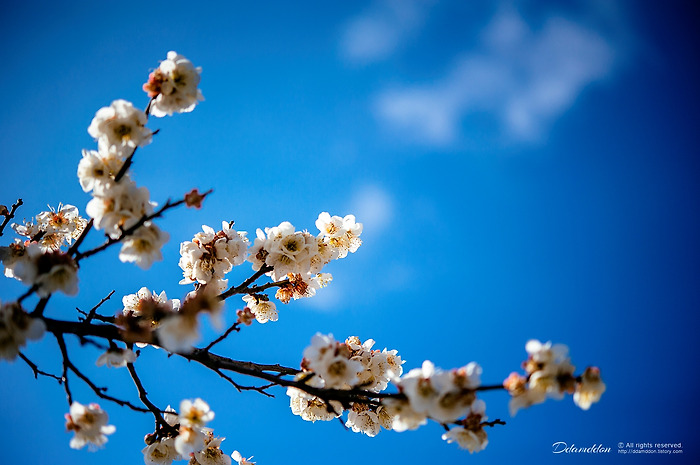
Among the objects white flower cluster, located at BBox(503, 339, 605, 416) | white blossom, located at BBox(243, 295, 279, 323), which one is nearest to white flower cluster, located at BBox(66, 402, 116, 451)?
white blossom, located at BBox(243, 295, 279, 323)

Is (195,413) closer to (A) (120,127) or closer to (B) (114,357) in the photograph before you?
(B) (114,357)

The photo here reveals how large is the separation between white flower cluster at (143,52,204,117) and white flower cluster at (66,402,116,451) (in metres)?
1.47

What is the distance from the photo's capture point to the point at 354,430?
278cm

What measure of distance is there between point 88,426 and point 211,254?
1.16 metres

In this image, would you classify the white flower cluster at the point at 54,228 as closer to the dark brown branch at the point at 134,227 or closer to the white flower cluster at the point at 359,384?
the dark brown branch at the point at 134,227

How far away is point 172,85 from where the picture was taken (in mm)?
2205

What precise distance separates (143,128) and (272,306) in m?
1.53

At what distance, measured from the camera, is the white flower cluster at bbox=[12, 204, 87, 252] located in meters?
3.19

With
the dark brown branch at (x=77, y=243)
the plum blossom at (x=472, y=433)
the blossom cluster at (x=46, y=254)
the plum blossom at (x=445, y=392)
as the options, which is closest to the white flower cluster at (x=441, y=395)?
the plum blossom at (x=445, y=392)

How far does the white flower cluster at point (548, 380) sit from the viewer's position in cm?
161

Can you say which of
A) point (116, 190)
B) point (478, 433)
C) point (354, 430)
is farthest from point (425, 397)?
point (116, 190)

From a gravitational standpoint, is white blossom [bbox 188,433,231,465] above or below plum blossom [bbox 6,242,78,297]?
below

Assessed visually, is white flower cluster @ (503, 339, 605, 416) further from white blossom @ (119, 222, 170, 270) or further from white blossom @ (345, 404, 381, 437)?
white blossom @ (119, 222, 170, 270)

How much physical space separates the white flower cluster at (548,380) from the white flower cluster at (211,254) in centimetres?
186
